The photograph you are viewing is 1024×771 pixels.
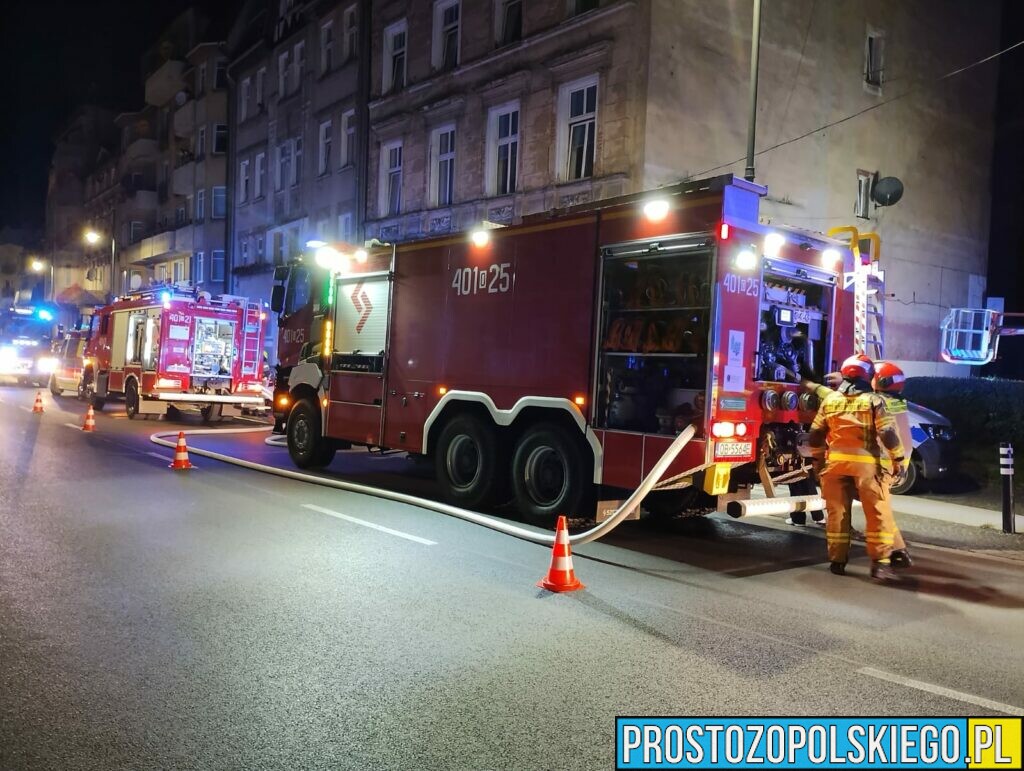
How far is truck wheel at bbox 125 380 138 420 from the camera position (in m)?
19.2

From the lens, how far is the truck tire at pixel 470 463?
28.8 feet

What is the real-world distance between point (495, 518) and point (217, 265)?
31640 mm

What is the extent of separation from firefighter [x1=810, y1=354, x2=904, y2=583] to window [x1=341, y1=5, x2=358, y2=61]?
23.9 metres

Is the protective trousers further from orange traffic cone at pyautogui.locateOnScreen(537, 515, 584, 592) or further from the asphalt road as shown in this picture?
orange traffic cone at pyautogui.locateOnScreen(537, 515, 584, 592)

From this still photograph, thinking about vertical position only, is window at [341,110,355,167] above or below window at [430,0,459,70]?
below

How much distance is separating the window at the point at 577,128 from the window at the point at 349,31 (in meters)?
11.1

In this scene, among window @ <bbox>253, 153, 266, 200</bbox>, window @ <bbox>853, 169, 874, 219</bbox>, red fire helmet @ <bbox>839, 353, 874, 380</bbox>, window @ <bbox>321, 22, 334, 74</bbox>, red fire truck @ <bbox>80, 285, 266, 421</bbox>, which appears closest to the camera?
red fire helmet @ <bbox>839, 353, 874, 380</bbox>

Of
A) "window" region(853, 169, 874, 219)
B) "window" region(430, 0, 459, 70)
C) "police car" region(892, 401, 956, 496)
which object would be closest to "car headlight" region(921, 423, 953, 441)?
"police car" region(892, 401, 956, 496)

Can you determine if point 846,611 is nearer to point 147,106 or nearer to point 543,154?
point 543,154

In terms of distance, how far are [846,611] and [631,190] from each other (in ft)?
41.1

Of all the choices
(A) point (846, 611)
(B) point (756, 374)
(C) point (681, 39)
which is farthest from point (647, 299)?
(C) point (681, 39)

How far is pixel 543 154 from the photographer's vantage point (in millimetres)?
19000

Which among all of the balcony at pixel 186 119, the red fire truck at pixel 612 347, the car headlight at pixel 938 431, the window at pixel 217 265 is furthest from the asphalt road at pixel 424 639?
the balcony at pixel 186 119

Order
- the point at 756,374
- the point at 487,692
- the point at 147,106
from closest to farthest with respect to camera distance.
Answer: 1. the point at 487,692
2. the point at 756,374
3. the point at 147,106
